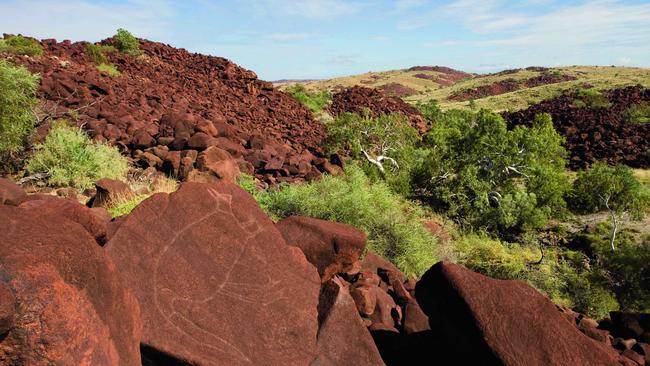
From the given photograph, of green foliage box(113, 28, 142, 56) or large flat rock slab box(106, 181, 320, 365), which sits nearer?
large flat rock slab box(106, 181, 320, 365)

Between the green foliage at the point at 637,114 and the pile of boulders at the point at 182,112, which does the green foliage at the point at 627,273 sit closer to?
the pile of boulders at the point at 182,112

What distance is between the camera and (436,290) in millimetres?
4492

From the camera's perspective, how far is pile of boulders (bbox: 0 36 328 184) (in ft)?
43.2

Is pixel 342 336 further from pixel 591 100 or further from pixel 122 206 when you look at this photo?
pixel 591 100

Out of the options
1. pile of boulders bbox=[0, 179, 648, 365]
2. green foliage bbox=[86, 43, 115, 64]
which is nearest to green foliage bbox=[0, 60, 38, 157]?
pile of boulders bbox=[0, 179, 648, 365]

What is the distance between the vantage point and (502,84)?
79.1 metres

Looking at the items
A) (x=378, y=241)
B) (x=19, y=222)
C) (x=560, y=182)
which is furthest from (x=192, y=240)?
(x=560, y=182)

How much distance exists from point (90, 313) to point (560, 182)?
18693mm

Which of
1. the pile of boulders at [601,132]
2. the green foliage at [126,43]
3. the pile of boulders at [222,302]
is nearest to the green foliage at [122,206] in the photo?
the pile of boulders at [222,302]

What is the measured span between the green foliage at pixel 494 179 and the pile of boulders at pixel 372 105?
52.5ft

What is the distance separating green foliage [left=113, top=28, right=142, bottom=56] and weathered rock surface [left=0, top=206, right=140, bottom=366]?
2678cm

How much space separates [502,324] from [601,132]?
32.9 m

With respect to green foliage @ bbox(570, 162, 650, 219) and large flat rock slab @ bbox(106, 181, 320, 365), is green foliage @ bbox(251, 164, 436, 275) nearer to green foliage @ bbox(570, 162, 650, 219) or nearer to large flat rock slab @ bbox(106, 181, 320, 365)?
large flat rock slab @ bbox(106, 181, 320, 365)

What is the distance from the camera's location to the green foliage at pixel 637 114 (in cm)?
3519
